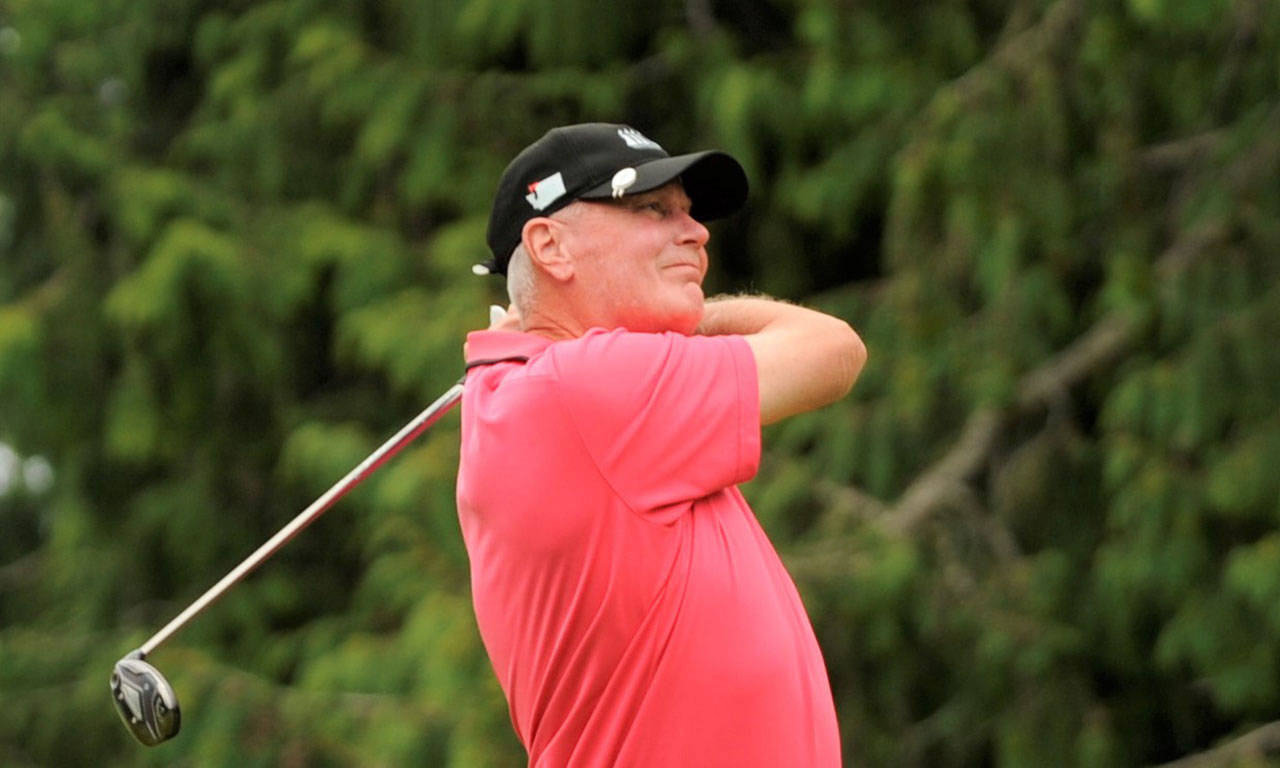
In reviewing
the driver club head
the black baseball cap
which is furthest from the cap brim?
the driver club head

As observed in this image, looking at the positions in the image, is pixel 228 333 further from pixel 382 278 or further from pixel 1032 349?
pixel 1032 349

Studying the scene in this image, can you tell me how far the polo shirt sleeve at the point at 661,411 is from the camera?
2.51 m

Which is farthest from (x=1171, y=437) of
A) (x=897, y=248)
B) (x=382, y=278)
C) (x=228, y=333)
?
(x=228, y=333)

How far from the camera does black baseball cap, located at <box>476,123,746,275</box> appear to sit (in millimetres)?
2680

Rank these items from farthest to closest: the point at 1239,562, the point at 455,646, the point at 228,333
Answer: the point at 228,333
the point at 455,646
the point at 1239,562

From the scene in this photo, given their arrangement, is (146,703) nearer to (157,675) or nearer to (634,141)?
(157,675)

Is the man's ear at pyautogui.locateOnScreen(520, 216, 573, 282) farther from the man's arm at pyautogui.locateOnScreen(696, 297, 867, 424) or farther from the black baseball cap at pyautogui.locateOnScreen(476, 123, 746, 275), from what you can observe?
the man's arm at pyautogui.locateOnScreen(696, 297, 867, 424)

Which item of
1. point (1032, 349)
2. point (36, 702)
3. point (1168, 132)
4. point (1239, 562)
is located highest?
point (1168, 132)

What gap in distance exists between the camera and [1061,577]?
5.86 metres

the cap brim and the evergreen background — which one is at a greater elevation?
the cap brim

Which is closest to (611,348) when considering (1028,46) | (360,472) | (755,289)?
(360,472)

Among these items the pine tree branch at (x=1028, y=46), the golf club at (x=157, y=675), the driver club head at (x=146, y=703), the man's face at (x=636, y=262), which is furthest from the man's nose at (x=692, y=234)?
the pine tree branch at (x=1028, y=46)

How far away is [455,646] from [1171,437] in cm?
185

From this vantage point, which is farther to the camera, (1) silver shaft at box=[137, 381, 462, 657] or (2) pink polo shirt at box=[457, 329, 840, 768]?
(1) silver shaft at box=[137, 381, 462, 657]
